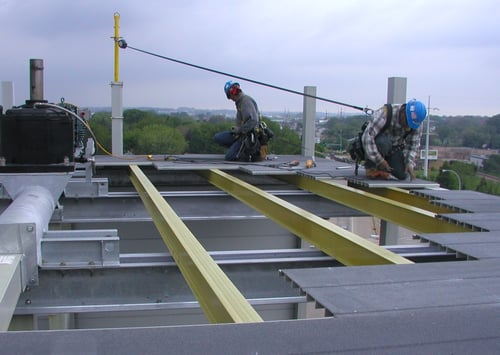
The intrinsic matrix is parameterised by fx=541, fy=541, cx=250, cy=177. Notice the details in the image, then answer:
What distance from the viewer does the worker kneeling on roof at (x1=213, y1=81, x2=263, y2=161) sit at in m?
8.00

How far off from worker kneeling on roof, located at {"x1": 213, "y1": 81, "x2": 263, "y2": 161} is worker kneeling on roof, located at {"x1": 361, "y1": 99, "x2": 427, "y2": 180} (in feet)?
7.31

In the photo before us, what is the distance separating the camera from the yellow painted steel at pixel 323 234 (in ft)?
9.78

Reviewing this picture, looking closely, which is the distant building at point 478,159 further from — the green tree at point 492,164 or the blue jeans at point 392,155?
the blue jeans at point 392,155

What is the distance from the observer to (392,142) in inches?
242

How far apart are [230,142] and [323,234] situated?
5272mm

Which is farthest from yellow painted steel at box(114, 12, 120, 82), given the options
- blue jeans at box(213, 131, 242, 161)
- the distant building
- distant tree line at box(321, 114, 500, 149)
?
the distant building

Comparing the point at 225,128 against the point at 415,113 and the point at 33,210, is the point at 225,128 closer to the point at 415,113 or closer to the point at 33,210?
the point at 415,113

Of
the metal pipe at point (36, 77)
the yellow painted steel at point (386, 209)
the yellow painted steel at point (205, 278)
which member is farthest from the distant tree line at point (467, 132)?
the yellow painted steel at point (205, 278)

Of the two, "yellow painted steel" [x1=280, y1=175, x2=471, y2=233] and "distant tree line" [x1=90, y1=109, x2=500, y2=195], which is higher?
"distant tree line" [x1=90, y1=109, x2=500, y2=195]

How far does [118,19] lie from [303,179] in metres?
5.22

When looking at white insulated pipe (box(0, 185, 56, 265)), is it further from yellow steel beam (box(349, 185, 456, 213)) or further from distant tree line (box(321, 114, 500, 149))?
distant tree line (box(321, 114, 500, 149))

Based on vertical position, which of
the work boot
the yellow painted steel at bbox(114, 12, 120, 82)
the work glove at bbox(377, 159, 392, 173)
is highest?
the yellow painted steel at bbox(114, 12, 120, 82)

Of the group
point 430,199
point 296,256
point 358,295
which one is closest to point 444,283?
point 358,295

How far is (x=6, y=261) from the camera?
2670 millimetres
